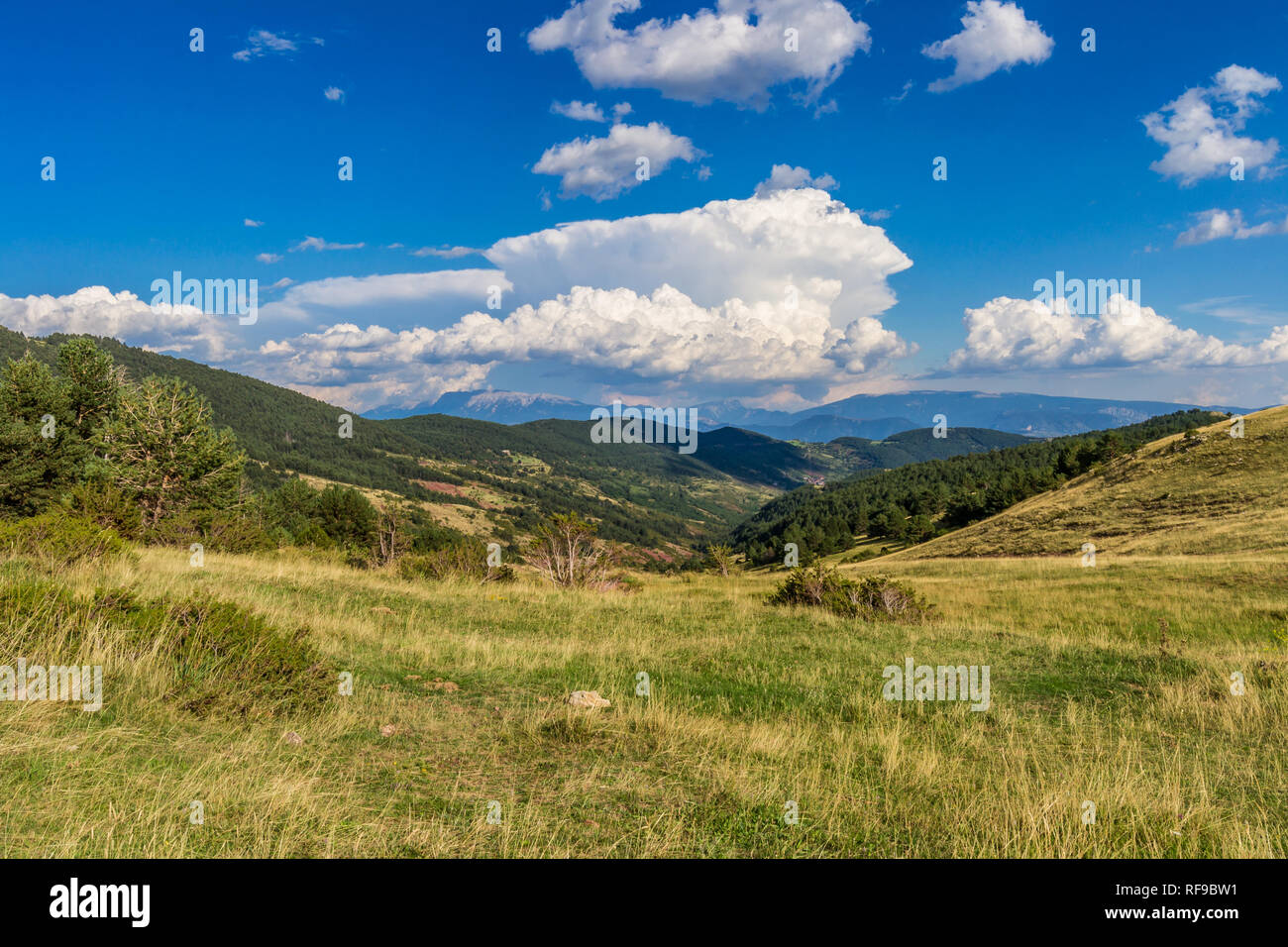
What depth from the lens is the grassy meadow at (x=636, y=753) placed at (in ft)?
13.6

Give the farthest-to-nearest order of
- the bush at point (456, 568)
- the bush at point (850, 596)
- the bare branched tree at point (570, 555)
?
the bare branched tree at point (570, 555)
the bush at point (456, 568)
the bush at point (850, 596)

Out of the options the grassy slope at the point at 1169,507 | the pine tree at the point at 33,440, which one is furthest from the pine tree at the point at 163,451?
the grassy slope at the point at 1169,507

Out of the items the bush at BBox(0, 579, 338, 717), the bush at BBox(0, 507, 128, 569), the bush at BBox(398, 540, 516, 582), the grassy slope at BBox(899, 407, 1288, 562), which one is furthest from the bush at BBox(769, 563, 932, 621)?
the grassy slope at BBox(899, 407, 1288, 562)

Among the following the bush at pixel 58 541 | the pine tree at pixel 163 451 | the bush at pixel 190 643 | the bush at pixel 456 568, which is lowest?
the bush at pixel 456 568

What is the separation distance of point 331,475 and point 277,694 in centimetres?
21519

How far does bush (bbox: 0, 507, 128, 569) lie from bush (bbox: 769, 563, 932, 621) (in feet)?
57.0

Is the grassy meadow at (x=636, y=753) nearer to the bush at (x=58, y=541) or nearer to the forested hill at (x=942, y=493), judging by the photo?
the bush at (x=58, y=541)

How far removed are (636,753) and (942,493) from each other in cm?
11722

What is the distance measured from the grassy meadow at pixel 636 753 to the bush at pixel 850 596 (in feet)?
13.9

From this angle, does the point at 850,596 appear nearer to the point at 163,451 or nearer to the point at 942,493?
the point at 163,451

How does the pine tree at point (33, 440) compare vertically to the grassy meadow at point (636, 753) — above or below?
above

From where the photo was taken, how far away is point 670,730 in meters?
6.75

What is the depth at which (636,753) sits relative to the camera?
620 cm
